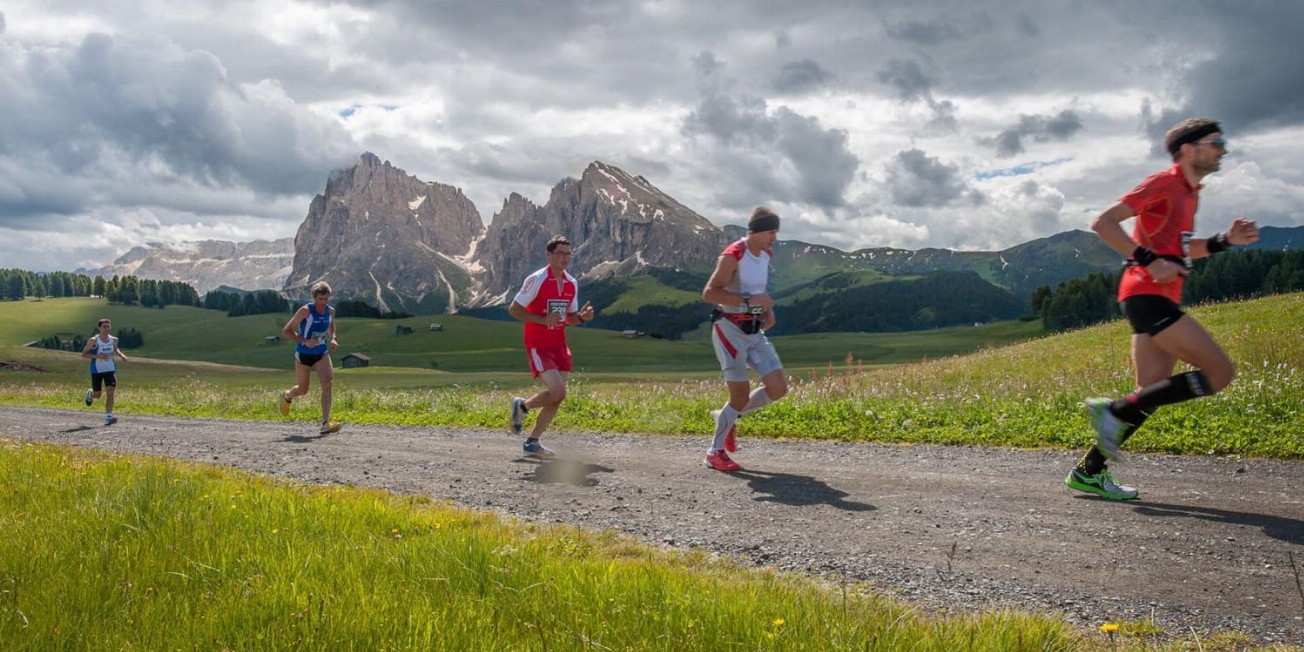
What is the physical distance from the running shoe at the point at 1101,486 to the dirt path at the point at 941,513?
0.39 ft

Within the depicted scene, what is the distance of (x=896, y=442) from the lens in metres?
11.3

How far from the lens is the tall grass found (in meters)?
3.58

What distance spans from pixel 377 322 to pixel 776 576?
202 metres

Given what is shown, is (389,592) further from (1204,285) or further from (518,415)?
(1204,285)

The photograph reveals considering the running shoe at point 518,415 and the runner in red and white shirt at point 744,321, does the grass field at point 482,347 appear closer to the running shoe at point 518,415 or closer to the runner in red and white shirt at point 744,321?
the running shoe at point 518,415

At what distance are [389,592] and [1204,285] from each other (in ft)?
481

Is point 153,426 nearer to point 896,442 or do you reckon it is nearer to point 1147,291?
point 896,442

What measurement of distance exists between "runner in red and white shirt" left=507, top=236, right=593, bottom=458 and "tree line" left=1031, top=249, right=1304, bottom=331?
12023 cm

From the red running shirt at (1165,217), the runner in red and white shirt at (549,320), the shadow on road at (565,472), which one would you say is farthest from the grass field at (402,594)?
the runner in red and white shirt at (549,320)

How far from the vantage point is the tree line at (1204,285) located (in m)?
117

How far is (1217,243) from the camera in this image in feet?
22.5

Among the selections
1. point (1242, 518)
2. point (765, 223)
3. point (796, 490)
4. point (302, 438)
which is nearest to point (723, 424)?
point (796, 490)

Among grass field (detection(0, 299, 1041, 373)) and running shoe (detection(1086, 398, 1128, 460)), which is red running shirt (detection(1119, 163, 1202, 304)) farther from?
grass field (detection(0, 299, 1041, 373))

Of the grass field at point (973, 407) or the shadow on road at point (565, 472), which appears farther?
the grass field at point (973, 407)
